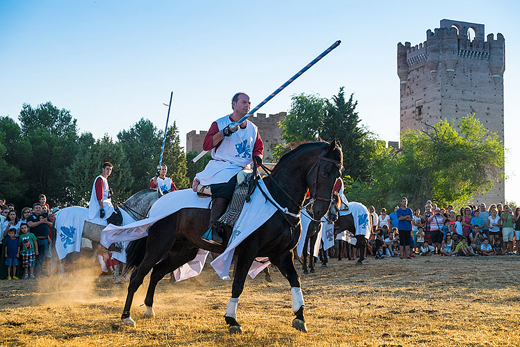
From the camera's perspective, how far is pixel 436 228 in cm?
2064

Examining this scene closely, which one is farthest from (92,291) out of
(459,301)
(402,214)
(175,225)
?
(402,214)

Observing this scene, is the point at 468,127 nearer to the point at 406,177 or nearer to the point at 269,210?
the point at 406,177

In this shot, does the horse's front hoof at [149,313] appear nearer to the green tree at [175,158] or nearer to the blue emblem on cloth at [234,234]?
the blue emblem on cloth at [234,234]

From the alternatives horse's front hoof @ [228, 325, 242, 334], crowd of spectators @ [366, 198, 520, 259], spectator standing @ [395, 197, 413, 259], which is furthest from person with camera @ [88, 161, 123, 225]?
crowd of spectators @ [366, 198, 520, 259]

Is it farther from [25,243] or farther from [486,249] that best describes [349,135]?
[25,243]

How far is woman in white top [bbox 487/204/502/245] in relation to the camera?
1994 centimetres

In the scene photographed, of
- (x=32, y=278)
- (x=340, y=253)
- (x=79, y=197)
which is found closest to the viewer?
(x=32, y=278)

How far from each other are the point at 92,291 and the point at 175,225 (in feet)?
14.3

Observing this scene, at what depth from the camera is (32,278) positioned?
14195mm

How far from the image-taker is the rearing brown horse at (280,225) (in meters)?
6.13

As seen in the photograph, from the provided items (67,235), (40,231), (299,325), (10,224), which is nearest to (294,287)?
(299,325)

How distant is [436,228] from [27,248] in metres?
14.2

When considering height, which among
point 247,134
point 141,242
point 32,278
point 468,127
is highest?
point 468,127

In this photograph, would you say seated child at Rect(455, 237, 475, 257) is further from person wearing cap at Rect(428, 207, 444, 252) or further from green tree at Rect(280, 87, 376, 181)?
green tree at Rect(280, 87, 376, 181)
